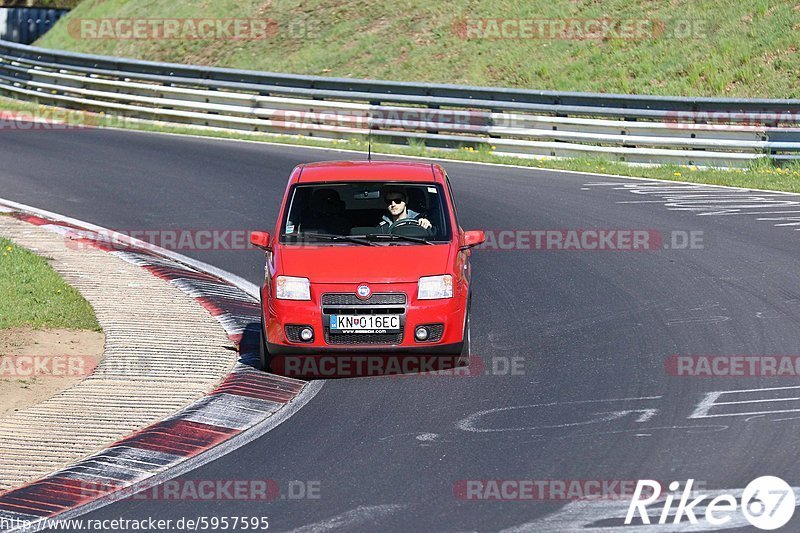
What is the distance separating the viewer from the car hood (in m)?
10.1

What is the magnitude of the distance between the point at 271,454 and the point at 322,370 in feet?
7.09

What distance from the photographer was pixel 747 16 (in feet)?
92.1

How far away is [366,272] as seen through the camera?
10.1 metres

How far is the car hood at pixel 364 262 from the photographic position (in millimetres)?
10098

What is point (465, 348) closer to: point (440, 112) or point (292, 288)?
point (292, 288)

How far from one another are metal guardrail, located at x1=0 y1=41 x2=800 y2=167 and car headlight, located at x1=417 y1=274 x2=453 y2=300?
28.6 feet

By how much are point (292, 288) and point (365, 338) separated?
0.73 m

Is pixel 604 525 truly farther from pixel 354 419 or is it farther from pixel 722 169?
pixel 722 169

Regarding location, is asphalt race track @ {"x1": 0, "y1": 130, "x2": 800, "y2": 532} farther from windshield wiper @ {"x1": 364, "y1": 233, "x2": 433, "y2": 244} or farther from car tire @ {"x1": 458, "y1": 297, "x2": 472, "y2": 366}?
windshield wiper @ {"x1": 364, "y1": 233, "x2": 433, "y2": 244}

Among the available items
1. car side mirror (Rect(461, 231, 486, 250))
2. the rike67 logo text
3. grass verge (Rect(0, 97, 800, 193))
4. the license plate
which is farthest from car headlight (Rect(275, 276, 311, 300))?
grass verge (Rect(0, 97, 800, 193))

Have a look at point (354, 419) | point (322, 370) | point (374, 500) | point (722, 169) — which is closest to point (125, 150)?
point (722, 169)

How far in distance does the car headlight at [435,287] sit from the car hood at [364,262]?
5cm

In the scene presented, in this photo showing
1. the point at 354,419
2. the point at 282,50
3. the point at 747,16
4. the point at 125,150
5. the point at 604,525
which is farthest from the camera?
the point at 282,50

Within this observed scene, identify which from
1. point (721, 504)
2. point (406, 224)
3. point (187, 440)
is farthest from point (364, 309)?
point (721, 504)
